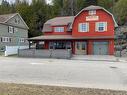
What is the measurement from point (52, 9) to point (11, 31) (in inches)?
1276

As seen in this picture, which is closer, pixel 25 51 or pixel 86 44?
pixel 25 51

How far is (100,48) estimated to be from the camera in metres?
37.0

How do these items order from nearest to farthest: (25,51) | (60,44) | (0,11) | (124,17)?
1. (25,51)
2. (60,44)
3. (124,17)
4. (0,11)

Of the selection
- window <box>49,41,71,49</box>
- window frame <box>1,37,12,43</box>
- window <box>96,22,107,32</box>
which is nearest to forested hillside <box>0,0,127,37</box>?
window frame <box>1,37,12,43</box>

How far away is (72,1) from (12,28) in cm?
3472

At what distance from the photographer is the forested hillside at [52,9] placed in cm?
6612

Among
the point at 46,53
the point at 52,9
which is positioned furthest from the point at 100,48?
the point at 52,9

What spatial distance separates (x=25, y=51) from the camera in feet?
113

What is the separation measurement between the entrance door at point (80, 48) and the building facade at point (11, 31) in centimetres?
1665

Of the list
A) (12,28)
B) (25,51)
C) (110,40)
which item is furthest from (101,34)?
(12,28)

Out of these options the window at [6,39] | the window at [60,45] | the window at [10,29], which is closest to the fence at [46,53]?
the window at [60,45]

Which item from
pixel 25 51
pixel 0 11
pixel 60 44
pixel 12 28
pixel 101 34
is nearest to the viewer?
pixel 25 51

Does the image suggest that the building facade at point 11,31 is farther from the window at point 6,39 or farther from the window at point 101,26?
the window at point 101,26

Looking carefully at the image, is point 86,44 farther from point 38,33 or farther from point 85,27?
point 38,33
